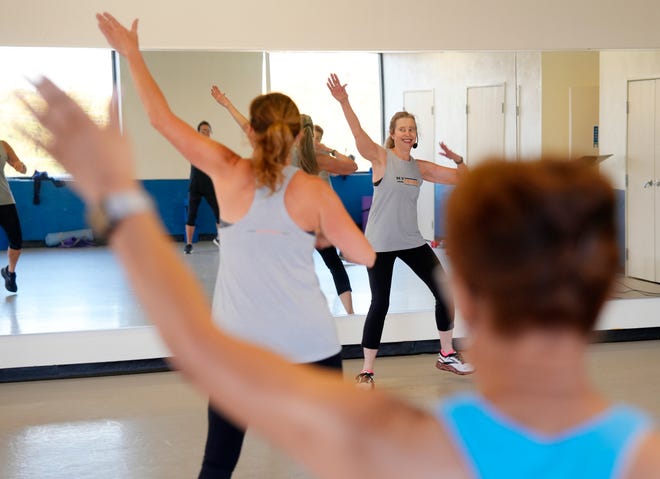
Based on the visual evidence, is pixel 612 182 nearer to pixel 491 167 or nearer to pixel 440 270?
pixel 491 167

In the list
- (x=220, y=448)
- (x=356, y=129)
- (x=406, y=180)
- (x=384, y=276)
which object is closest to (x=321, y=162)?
(x=356, y=129)

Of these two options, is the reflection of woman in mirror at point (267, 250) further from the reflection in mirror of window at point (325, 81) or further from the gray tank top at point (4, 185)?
the gray tank top at point (4, 185)

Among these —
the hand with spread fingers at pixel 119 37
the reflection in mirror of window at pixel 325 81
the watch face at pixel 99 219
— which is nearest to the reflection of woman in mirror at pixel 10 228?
the reflection in mirror of window at pixel 325 81

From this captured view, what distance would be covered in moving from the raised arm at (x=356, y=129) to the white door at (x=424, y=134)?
0.98m

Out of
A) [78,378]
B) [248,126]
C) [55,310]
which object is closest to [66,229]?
[55,310]

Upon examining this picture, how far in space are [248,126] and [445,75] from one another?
3541mm

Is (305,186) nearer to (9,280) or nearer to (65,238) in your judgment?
(65,238)

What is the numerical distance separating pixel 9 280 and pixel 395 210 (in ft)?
8.51

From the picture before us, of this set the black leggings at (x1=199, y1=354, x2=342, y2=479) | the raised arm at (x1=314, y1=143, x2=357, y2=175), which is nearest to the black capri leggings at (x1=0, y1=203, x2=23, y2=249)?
the raised arm at (x1=314, y1=143, x2=357, y2=175)

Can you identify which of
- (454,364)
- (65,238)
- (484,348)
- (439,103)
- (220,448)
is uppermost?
(439,103)

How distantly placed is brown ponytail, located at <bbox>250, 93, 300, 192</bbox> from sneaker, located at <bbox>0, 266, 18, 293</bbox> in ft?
11.5

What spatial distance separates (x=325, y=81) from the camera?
229 inches

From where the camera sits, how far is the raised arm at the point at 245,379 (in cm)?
77

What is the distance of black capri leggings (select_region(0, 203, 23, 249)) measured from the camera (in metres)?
5.71
